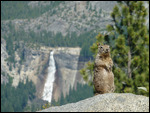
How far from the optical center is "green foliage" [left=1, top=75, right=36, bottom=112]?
6156 inches

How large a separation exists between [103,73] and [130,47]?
11.4 meters

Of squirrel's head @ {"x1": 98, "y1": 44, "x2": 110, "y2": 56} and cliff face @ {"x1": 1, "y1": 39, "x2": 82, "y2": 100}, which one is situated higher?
squirrel's head @ {"x1": 98, "y1": 44, "x2": 110, "y2": 56}

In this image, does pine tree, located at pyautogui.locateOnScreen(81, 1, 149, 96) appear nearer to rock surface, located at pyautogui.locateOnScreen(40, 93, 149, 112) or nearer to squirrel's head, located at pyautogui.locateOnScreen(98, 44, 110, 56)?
squirrel's head, located at pyautogui.locateOnScreen(98, 44, 110, 56)

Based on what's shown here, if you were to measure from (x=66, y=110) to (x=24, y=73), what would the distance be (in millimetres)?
184495

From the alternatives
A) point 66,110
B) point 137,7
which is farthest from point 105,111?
point 137,7

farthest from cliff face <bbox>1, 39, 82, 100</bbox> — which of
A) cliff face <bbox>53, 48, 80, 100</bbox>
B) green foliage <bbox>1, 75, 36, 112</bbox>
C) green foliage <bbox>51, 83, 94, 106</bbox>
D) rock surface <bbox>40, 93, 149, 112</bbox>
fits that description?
rock surface <bbox>40, 93, 149, 112</bbox>

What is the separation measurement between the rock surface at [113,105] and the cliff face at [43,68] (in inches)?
6166

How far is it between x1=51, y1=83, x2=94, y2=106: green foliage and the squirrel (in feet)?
425

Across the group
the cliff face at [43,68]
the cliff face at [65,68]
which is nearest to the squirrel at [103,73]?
the cliff face at [43,68]

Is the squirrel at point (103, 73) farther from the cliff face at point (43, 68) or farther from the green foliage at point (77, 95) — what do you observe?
the cliff face at point (43, 68)

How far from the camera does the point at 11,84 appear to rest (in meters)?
184

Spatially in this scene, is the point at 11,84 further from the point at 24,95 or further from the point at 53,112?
the point at 53,112

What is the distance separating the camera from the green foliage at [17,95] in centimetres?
15638

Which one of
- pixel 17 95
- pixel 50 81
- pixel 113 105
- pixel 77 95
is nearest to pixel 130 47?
pixel 113 105
